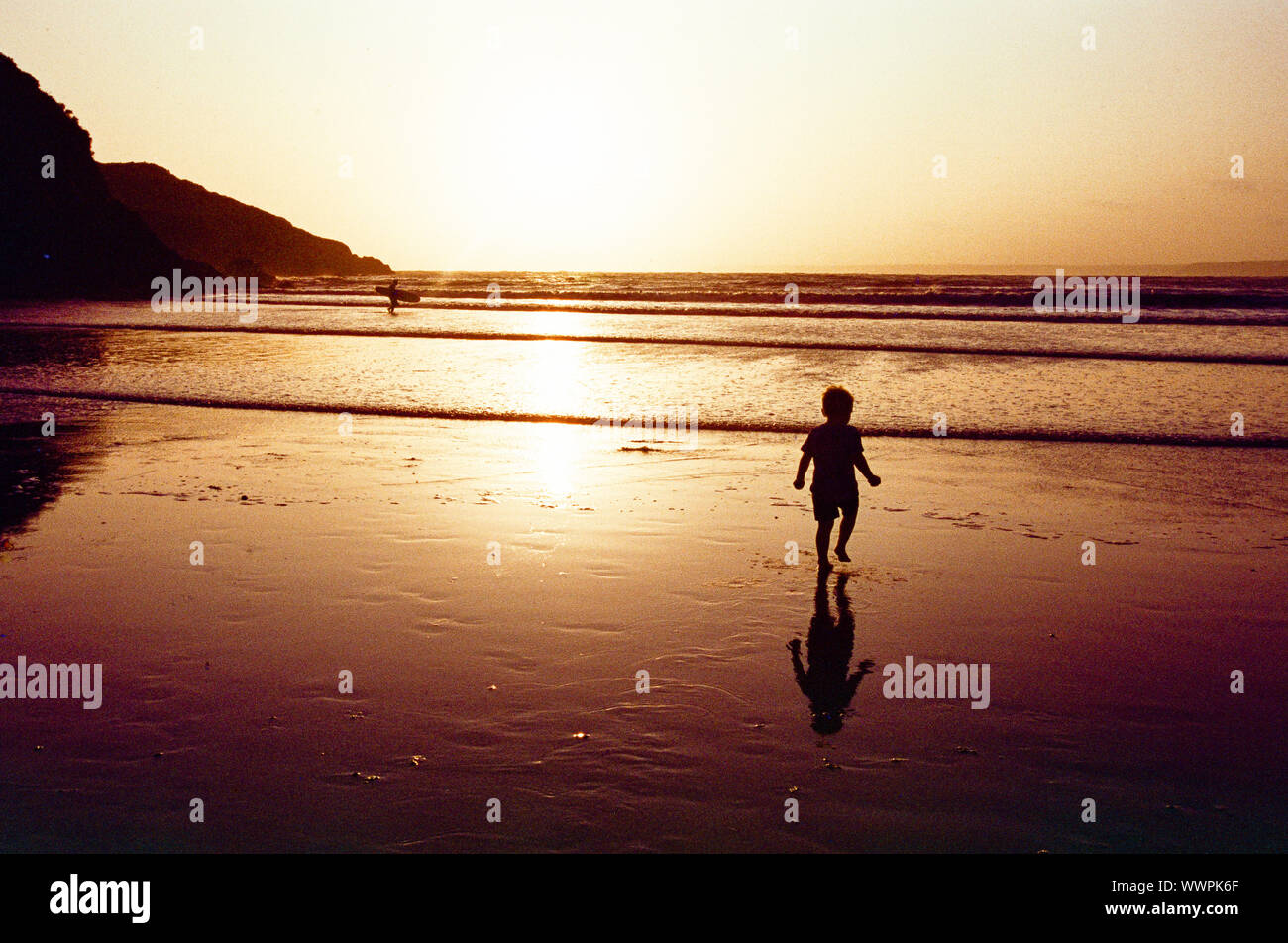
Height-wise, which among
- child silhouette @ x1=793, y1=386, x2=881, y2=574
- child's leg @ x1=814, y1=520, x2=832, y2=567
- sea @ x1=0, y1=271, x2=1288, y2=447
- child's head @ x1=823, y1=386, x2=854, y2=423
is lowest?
child's leg @ x1=814, y1=520, x2=832, y2=567

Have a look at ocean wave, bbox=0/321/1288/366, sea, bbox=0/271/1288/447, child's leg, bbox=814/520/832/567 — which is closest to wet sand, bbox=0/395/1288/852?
child's leg, bbox=814/520/832/567

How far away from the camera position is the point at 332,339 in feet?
99.0

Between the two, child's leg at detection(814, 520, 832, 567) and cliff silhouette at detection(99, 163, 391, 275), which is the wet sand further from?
cliff silhouette at detection(99, 163, 391, 275)

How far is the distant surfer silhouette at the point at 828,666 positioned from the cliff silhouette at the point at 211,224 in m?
179

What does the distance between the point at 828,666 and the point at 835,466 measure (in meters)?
2.77

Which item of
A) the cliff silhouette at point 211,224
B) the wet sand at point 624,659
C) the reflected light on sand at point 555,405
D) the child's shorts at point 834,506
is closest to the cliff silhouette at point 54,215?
the reflected light on sand at point 555,405

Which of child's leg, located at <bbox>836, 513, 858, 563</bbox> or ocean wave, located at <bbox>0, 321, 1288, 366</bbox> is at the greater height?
ocean wave, located at <bbox>0, 321, 1288, 366</bbox>

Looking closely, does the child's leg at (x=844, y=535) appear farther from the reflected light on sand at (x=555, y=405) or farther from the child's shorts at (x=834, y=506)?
the reflected light on sand at (x=555, y=405)

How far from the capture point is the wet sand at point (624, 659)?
4.05 m

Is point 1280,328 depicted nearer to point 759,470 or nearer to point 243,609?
point 759,470

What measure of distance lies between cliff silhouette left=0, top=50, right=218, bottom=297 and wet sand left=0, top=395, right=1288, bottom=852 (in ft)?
207

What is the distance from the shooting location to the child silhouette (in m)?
8.11
